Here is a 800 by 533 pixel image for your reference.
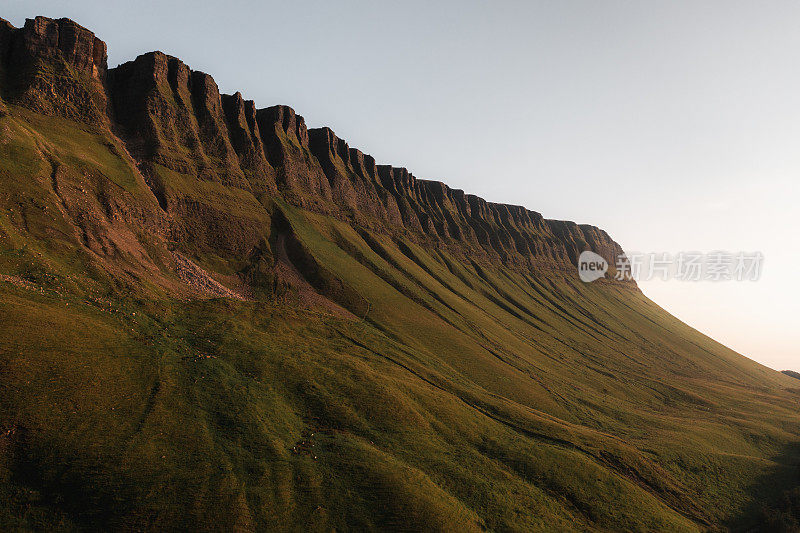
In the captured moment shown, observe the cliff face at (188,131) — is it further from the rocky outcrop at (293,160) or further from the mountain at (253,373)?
the mountain at (253,373)

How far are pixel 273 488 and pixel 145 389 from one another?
50.8ft

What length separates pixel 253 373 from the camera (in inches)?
1734

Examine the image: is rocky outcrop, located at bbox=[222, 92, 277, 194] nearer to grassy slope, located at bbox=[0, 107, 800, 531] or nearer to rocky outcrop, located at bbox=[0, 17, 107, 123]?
grassy slope, located at bbox=[0, 107, 800, 531]

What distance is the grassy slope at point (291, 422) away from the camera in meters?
26.1

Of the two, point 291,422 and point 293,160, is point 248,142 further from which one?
point 291,422

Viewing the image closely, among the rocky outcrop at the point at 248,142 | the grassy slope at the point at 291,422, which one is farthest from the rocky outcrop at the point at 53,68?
the rocky outcrop at the point at 248,142

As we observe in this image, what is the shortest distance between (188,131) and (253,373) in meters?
80.9

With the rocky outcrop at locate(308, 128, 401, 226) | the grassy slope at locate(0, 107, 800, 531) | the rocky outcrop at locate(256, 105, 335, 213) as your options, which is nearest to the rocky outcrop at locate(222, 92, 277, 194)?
the rocky outcrop at locate(256, 105, 335, 213)

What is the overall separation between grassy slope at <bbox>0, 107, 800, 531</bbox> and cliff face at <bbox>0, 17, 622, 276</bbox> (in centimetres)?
800

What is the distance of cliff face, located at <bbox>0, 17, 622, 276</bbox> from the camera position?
73625 millimetres

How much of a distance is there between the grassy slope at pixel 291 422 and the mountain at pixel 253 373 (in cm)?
23

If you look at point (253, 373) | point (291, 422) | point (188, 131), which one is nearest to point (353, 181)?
point (188, 131)

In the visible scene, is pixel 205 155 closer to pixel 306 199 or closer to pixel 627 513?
pixel 306 199

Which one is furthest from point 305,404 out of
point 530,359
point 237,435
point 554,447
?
point 530,359
